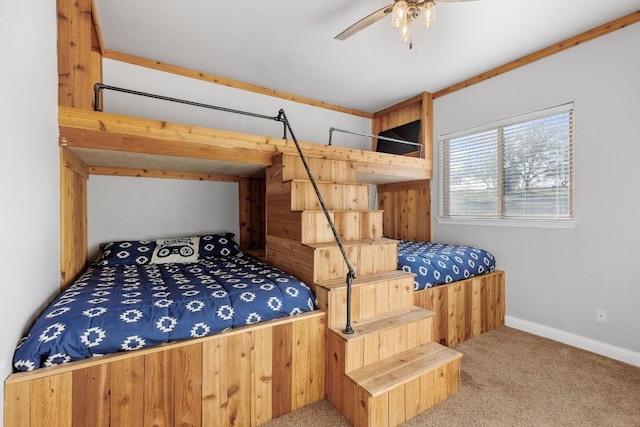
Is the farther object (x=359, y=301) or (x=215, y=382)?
(x=359, y=301)

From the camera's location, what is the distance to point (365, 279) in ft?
6.70

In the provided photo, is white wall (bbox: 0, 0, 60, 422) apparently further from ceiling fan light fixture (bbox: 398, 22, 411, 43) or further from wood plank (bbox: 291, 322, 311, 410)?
ceiling fan light fixture (bbox: 398, 22, 411, 43)

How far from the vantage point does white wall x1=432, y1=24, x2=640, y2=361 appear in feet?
7.32

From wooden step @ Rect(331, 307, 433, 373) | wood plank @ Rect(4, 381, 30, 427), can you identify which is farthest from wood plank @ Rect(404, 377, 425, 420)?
wood plank @ Rect(4, 381, 30, 427)

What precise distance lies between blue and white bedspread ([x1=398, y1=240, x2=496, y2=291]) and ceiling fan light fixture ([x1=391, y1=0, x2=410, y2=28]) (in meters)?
1.78

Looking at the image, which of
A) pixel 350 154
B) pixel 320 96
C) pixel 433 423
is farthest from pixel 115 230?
pixel 433 423

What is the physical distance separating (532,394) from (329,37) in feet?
10.3

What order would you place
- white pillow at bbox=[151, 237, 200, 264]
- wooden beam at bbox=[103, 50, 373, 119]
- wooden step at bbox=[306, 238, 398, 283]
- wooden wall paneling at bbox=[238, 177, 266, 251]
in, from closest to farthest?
wooden step at bbox=[306, 238, 398, 283], white pillow at bbox=[151, 237, 200, 264], wooden beam at bbox=[103, 50, 373, 119], wooden wall paneling at bbox=[238, 177, 266, 251]

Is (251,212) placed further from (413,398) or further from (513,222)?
(513,222)

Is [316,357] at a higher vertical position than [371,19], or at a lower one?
lower

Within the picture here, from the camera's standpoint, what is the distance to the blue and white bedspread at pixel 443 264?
246 cm

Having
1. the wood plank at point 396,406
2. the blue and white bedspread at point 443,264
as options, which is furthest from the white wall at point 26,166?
the blue and white bedspread at point 443,264

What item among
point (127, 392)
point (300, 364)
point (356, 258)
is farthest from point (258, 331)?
point (356, 258)

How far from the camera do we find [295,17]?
2344 millimetres
